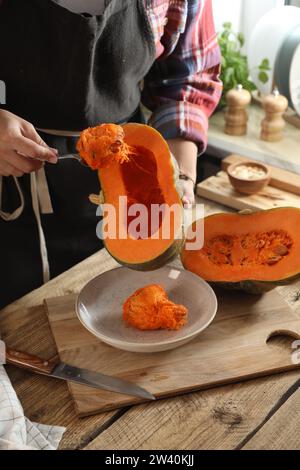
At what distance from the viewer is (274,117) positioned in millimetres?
1729

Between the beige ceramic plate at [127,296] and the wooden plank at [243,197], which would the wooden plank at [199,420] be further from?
the wooden plank at [243,197]

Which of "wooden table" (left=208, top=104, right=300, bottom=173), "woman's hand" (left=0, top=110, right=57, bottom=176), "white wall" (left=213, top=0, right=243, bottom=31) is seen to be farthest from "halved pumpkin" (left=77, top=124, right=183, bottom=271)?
"white wall" (left=213, top=0, right=243, bottom=31)

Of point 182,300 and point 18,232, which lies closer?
point 182,300

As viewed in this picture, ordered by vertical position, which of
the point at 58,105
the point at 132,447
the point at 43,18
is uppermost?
the point at 43,18

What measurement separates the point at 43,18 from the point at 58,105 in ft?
0.51

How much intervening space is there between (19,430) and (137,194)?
41 cm

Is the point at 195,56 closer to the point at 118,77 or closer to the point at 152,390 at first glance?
the point at 118,77

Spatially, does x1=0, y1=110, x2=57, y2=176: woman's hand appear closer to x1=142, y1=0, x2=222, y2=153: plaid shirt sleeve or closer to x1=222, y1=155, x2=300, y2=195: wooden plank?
x1=142, y1=0, x2=222, y2=153: plaid shirt sleeve

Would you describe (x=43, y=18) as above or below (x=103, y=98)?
above

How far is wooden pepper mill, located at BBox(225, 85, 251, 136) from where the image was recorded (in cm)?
174

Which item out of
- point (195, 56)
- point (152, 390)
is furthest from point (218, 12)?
point (152, 390)

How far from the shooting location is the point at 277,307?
3.60 ft

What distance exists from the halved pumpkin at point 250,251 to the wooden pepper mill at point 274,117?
0.65 meters
